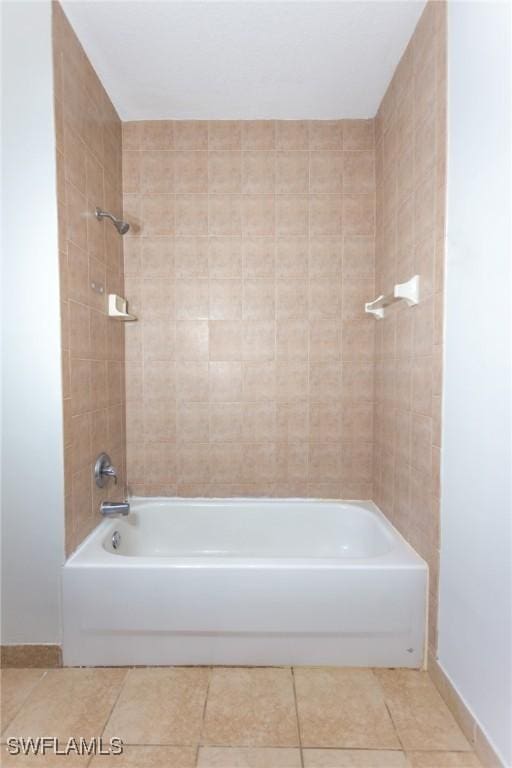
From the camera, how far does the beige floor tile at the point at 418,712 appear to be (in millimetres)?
1324

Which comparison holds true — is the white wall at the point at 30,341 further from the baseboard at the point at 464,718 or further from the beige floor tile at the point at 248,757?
the baseboard at the point at 464,718

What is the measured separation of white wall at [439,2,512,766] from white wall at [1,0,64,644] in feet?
4.65

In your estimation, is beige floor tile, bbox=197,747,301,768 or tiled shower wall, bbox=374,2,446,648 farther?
tiled shower wall, bbox=374,2,446,648

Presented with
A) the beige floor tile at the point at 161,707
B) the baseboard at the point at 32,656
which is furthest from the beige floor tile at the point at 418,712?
the baseboard at the point at 32,656

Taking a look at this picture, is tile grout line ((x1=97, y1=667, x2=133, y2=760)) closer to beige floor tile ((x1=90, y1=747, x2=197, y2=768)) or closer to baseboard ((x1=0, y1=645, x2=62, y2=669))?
beige floor tile ((x1=90, y1=747, x2=197, y2=768))

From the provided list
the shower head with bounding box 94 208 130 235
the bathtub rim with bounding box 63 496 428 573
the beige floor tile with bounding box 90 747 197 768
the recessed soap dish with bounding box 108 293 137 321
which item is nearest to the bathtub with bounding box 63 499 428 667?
the bathtub rim with bounding box 63 496 428 573

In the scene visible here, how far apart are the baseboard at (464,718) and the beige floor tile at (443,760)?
0.08 feet

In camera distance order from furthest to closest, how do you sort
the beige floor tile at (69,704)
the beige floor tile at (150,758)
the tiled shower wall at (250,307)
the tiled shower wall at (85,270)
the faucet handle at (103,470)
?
1. the tiled shower wall at (250,307)
2. the faucet handle at (103,470)
3. the tiled shower wall at (85,270)
4. the beige floor tile at (69,704)
5. the beige floor tile at (150,758)

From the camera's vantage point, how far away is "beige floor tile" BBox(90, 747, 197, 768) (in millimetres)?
1258

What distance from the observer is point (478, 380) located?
1.28 m

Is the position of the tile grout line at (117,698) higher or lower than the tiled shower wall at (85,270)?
lower

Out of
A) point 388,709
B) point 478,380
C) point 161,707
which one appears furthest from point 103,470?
point 478,380

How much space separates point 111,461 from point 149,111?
1.86 m

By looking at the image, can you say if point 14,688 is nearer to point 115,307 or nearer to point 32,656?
point 32,656
